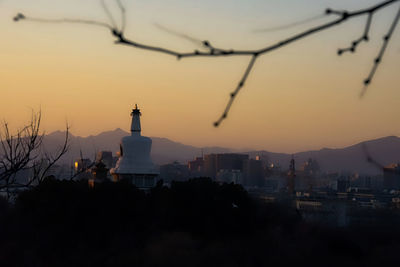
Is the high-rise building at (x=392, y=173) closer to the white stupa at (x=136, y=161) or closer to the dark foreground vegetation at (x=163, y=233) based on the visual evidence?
the dark foreground vegetation at (x=163, y=233)

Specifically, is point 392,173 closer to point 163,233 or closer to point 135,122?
point 163,233

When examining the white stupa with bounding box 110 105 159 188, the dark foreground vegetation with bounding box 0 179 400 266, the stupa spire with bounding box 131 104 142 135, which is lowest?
the dark foreground vegetation with bounding box 0 179 400 266

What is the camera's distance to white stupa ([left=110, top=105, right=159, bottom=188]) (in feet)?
111

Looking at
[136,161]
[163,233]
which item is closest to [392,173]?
[163,233]

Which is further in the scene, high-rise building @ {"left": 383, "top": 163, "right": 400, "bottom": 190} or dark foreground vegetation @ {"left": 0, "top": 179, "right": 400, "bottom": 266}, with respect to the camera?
dark foreground vegetation @ {"left": 0, "top": 179, "right": 400, "bottom": 266}

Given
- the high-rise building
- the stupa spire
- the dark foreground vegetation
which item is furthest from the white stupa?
the high-rise building

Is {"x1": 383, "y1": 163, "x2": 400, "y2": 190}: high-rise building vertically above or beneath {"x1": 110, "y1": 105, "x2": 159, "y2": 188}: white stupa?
beneath

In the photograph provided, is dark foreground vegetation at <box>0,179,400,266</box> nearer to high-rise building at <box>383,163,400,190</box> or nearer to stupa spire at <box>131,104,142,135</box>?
stupa spire at <box>131,104,142,135</box>

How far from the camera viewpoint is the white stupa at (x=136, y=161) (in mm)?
33906

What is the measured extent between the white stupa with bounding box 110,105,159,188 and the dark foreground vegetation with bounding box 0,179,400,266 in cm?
550

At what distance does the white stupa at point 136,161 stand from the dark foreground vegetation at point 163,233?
5499mm

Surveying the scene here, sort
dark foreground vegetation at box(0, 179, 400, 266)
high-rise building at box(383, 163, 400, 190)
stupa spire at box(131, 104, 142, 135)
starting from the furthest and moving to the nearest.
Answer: stupa spire at box(131, 104, 142, 135), dark foreground vegetation at box(0, 179, 400, 266), high-rise building at box(383, 163, 400, 190)

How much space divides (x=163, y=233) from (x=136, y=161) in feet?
31.4

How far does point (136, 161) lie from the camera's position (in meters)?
34.1
